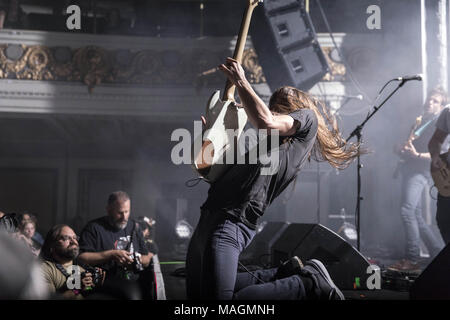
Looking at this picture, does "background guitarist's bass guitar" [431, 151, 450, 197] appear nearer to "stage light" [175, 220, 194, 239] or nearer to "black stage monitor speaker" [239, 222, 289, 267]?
"black stage monitor speaker" [239, 222, 289, 267]

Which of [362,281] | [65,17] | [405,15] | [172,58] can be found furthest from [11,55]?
[362,281]

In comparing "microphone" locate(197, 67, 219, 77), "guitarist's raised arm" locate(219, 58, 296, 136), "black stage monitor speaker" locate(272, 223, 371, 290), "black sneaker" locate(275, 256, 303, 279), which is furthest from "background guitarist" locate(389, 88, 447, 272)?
"microphone" locate(197, 67, 219, 77)

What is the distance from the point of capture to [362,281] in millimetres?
3426

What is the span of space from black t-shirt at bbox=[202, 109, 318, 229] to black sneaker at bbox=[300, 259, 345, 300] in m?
0.50

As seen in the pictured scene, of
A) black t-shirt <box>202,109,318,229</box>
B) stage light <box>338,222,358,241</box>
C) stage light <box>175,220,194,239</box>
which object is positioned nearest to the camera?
black t-shirt <box>202,109,318,229</box>

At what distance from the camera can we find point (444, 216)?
11.7 ft

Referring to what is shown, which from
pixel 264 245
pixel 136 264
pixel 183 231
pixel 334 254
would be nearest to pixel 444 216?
pixel 334 254

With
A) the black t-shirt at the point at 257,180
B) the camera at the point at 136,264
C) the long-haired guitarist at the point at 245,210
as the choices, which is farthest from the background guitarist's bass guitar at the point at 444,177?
the camera at the point at 136,264

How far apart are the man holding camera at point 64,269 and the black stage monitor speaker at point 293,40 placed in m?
5.31

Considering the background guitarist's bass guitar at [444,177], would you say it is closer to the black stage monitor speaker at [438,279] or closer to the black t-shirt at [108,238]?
the black stage monitor speaker at [438,279]

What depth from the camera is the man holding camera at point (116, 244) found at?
3699 millimetres

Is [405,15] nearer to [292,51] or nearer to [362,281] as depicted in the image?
[292,51]

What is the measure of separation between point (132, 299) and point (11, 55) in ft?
27.3

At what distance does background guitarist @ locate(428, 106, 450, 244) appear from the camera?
11.7ft
